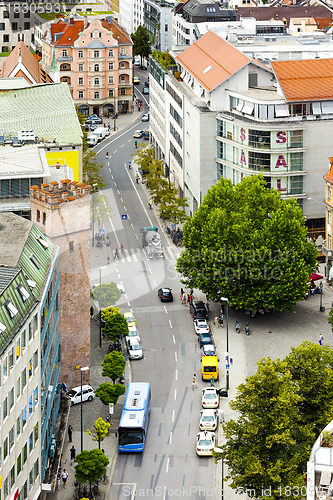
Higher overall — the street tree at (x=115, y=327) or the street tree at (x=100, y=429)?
the street tree at (x=115, y=327)

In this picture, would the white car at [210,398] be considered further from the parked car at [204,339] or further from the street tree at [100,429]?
the street tree at [100,429]

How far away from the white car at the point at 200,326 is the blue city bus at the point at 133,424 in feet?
74.3

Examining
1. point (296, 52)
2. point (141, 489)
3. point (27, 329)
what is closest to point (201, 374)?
point (141, 489)

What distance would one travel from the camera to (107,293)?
445 ft

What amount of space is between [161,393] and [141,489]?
18.9m

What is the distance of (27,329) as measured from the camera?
81562 millimetres

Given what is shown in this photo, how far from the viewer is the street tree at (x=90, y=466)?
9212cm

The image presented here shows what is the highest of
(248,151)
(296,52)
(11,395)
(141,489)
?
(296,52)

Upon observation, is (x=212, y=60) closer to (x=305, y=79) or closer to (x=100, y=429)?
(x=305, y=79)

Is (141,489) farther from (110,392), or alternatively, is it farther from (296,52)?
(296,52)

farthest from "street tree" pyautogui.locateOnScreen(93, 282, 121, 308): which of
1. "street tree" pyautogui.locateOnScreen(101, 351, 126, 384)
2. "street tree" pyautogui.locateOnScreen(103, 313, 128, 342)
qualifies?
"street tree" pyautogui.locateOnScreen(101, 351, 126, 384)

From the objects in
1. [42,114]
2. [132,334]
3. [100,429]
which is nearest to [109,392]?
[100,429]

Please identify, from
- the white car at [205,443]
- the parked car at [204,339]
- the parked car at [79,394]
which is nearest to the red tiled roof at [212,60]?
the parked car at [204,339]

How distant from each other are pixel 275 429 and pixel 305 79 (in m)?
75.7
